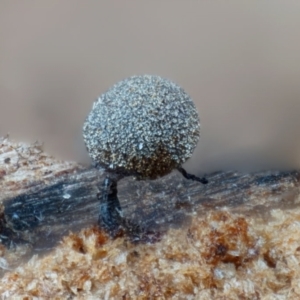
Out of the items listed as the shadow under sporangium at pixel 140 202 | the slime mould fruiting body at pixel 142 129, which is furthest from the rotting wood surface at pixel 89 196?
the slime mould fruiting body at pixel 142 129

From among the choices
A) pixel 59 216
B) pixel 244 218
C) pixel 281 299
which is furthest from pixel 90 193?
pixel 281 299

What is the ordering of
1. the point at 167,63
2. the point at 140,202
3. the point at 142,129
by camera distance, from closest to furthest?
1. the point at 142,129
2. the point at 140,202
3. the point at 167,63

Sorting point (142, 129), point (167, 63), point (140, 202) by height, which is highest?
point (167, 63)

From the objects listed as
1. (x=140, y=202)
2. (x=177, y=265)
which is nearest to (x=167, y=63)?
(x=140, y=202)

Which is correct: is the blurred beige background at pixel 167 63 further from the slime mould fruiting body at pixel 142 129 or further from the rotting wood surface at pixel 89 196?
the slime mould fruiting body at pixel 142 129

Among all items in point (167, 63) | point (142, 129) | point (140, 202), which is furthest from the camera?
point (167, 63)

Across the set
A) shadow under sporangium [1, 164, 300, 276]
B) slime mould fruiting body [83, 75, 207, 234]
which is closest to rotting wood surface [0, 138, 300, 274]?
shadow under sporangium [1, 164, 300, 276]

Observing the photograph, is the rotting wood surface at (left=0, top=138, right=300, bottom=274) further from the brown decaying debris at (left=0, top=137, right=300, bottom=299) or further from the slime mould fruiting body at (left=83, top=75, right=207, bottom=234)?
the slime mould fruiting body at (left=83, top=75, right=207, bottom=234)

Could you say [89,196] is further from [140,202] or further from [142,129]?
[142,129]
